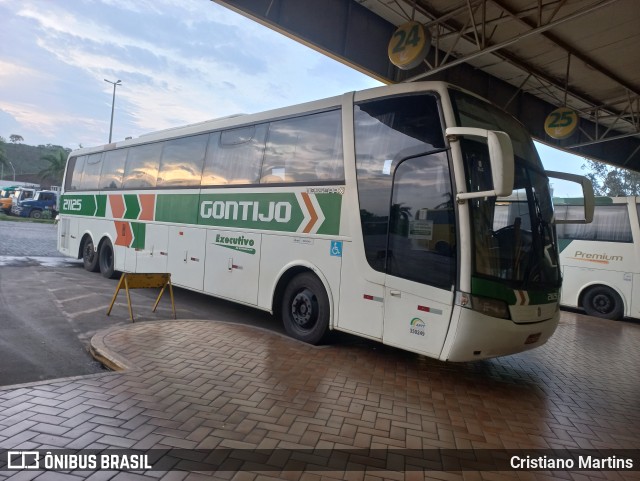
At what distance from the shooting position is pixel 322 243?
6.10 meters

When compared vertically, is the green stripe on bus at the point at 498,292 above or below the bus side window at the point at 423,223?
below

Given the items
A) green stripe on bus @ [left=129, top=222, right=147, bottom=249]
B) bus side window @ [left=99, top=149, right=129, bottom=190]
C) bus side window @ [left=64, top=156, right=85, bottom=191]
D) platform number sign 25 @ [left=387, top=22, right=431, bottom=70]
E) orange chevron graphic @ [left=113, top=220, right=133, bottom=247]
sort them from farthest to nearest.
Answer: bus side window @ [left=64, top=156, right=85, bottom=191] → bus side window @ [left=99, top=149, right=129, bottom=190] → orange chevron graphic @ [left=113, top=220, right=133, bottom=247] → green stripe on bus @ [left=129, top=222, right=147, bottom=249] → platform number sign 25 @ [left=387, top=22, right=431, bottom=70]

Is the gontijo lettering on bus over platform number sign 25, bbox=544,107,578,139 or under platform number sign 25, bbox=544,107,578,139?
under

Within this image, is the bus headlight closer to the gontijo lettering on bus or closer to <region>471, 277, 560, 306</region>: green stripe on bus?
<region>471, 277, 560, 306</region>: green stripe on bus

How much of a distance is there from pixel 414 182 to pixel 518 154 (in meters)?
1.36

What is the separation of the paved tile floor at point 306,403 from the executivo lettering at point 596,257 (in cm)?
589

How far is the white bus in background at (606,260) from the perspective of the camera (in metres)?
11.1

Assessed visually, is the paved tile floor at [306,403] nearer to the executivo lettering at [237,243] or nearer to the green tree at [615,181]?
the executivo lettering at [237,243]

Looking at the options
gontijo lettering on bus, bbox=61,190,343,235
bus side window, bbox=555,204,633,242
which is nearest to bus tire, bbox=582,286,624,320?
bus side window, bbox=555,204,633,242

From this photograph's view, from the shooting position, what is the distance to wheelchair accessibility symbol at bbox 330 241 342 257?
19.3ft

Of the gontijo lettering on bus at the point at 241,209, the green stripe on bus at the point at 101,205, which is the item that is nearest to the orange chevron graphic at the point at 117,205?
the gontijo lettering on bus at the point at 241,209

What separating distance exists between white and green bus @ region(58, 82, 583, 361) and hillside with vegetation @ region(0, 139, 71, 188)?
55378mm

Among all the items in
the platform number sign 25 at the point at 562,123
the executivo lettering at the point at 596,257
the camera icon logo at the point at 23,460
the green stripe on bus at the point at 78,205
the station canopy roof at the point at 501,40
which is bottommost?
the camera icon logo at the point at 23,460

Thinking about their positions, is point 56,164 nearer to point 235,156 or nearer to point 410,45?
point 235,156
